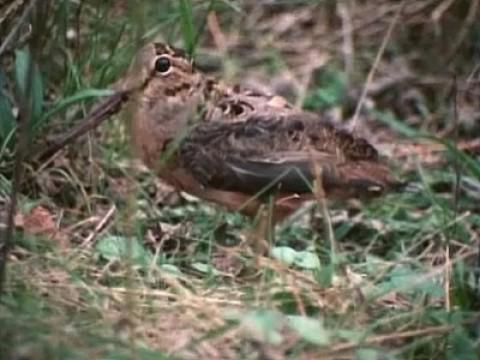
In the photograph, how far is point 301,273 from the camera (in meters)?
3.88

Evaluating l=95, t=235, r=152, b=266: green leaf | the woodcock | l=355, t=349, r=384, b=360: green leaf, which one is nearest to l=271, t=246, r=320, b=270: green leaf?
l=95, t=235, r=152, b=266: green leaf

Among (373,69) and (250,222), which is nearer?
(250,222)

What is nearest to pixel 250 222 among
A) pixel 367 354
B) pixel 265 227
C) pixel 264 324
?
pixel 265 227

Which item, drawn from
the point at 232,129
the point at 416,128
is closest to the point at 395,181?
the point at 232,129

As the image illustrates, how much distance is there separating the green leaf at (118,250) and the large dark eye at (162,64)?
0.67 m

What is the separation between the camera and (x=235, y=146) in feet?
15.0

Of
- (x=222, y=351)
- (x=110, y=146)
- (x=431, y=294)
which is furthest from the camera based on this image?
(x=110, y=146)

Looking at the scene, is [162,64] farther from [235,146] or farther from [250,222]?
[250,222]

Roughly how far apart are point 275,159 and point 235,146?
0.44 ft

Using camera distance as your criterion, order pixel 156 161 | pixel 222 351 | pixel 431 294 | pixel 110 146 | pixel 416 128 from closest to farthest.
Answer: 1. pixel 222 351
2. pixel 431 294
3. pixel 156 161
4. pixel 110 146
5. pixel 416 128

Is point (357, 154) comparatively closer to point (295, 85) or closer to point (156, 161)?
point (156, 161)

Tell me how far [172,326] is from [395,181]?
1.52 meters

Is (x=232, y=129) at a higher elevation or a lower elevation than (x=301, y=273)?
higher

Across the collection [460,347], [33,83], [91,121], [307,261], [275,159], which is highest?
[33,83]
